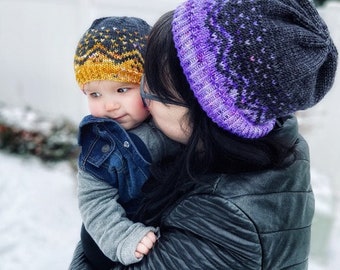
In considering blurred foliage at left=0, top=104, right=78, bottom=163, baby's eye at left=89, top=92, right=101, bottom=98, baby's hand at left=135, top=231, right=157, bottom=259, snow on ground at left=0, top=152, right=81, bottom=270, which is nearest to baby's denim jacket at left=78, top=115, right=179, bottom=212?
baby's eye at left=89, top=92, right=101, bottom=98

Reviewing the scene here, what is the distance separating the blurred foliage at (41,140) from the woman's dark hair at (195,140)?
3.93 metres

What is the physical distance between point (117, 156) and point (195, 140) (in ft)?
1.14

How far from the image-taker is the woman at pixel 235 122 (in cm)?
100

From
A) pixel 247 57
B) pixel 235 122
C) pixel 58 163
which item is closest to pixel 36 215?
pixel 58 163

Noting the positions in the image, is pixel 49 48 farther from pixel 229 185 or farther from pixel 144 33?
pixel 229 185

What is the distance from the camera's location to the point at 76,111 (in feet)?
18.2

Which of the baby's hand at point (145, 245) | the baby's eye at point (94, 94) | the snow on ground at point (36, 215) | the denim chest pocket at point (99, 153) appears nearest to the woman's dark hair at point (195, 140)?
the baby's hand at point (145, 245)

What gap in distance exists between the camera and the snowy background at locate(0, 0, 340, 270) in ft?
11.7

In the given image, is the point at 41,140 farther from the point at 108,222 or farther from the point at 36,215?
the point at 108,222

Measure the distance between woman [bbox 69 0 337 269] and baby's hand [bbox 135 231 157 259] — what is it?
0.09 feet

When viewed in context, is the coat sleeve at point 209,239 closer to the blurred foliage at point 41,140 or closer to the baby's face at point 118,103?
the baby's face at point 118,103

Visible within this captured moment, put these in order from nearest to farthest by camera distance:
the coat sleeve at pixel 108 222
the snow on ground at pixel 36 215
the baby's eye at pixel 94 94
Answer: the coat sleeve at pixel 108 222, the baby's eye at pixel 94 94, the snow on ground at pixel 36 215

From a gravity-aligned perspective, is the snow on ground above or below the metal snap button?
below

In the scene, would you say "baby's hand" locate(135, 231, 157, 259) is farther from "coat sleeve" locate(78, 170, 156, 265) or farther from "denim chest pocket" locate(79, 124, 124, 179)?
"denim chest pocket" locate(79, 124, 124, 179)
